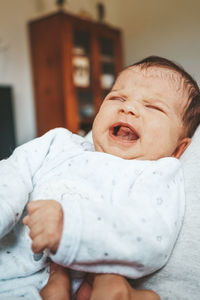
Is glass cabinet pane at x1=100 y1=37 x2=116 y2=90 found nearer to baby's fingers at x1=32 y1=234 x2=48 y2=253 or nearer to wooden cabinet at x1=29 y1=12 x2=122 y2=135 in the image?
wooden cabinet at x1=29 y1=12 x2=122 y2=135

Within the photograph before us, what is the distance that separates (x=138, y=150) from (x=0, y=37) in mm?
2844

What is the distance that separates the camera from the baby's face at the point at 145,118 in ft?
2.71

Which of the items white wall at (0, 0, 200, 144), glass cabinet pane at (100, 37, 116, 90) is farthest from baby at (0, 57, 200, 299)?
glass cabinet pane at (100, 37, 116, 90)

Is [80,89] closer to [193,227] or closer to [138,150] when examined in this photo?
[138,150]

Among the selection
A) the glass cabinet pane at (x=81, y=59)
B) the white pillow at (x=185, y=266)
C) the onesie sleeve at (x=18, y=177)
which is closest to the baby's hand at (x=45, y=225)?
the onesie sleeve at (x=18, y=177)

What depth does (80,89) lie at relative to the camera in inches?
139

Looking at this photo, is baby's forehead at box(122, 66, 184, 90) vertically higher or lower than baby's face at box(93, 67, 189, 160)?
higher

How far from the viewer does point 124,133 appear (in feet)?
2.88

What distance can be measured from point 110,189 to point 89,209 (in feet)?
0.54

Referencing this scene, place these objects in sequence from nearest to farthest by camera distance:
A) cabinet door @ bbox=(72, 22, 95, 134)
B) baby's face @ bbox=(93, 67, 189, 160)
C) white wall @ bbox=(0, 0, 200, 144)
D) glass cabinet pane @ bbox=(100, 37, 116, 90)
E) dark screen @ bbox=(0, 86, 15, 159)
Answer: baby's face @ bbox=(93, 67, 189, 160) → dark screen @ bbox=(0, 86, 15, 159) → white wall @ bbox=(0, 0, 200, 144) → cabinet door @ bbox=(72, 22, 95, 134) → glass cabinet pane @ bbox=(100, 37, 116, 90)

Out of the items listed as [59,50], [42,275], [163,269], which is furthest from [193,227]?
[59,50]

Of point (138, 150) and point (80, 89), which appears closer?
point (138, 150)

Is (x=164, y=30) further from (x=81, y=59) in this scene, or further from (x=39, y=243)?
(x=39, y=243)

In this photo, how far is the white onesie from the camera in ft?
1.77
